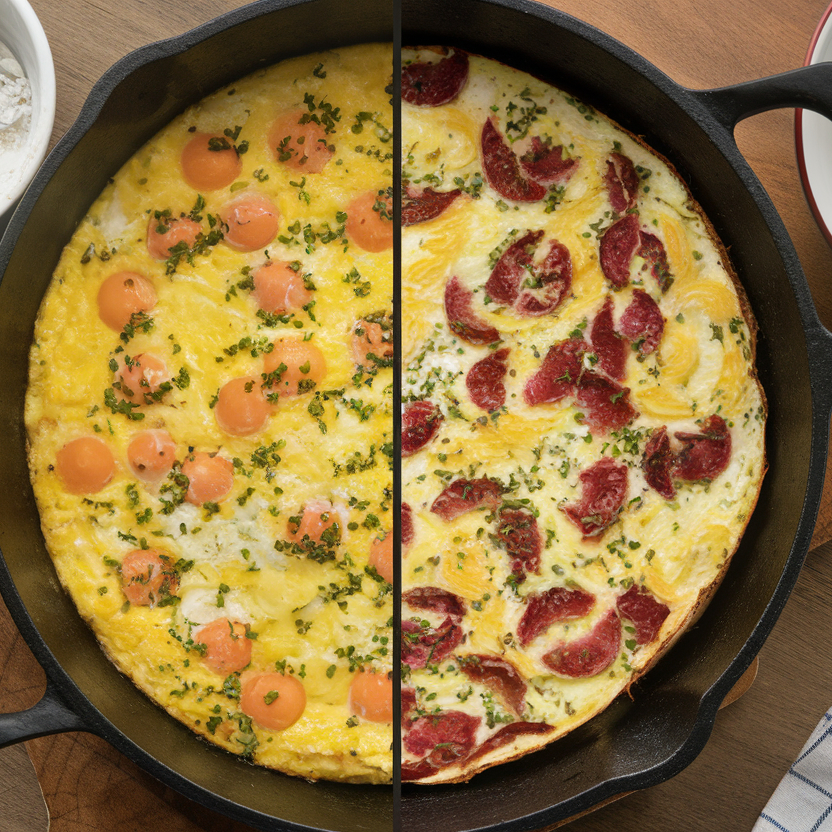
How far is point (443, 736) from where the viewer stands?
238 cm

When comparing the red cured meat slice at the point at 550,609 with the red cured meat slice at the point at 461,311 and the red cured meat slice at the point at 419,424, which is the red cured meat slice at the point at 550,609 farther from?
the red cured meat slice at the point at 461,311

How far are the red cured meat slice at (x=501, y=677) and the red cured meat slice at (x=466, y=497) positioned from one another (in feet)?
1.49

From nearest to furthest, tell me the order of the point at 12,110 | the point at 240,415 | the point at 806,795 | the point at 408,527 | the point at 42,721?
the point at 42,721
the point at 240,415
the point at 12,110
the point at 408,527
the point at 806,795

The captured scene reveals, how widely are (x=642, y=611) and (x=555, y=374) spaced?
2.58 ft

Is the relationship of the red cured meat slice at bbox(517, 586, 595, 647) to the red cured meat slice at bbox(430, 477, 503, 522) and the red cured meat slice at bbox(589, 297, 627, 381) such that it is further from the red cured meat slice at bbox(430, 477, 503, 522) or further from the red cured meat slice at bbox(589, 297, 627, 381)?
the red cured meat slice at bbox(589, 297, 627, 381)

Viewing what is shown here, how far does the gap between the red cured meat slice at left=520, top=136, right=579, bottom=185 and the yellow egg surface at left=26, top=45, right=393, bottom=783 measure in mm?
569

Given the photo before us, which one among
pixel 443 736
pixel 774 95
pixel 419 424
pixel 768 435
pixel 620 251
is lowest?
pixel 443 736

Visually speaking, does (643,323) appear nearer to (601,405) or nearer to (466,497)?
(601,405)

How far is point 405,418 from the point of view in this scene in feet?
7.82

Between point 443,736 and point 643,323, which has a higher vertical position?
point 643,323

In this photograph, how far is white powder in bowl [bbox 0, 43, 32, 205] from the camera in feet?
7.27

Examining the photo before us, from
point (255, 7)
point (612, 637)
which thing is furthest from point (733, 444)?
point (255, 7)

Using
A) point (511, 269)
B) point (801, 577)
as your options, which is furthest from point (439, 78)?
point (801, 577)

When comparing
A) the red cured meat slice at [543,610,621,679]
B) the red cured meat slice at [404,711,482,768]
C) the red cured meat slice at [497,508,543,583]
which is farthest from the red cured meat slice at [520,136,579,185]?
the red cured meat slice at [404,711,482,768]
